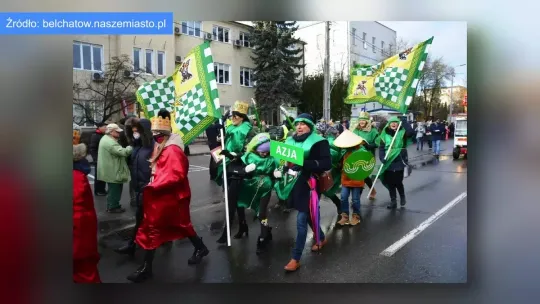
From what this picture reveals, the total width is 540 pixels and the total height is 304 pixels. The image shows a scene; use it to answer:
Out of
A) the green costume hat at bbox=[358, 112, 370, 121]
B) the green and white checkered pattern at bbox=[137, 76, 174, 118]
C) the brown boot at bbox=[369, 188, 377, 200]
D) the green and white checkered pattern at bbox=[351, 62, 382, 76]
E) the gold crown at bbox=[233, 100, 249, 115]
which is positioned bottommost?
the brown boot at bbox=[369, 188, 377, 200]

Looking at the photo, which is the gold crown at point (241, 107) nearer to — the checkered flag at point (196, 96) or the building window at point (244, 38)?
the checkered flag at point (196, 96)

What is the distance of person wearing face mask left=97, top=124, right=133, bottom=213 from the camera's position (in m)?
3.70

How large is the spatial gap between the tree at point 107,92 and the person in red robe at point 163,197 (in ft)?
1.19

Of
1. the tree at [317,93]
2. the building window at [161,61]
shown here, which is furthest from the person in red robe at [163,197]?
the tree at [317,93]

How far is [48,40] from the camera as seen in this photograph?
3.17m

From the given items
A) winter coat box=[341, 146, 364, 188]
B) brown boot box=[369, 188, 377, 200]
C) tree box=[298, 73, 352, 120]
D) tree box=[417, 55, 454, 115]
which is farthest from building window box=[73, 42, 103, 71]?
brown boot box=[369, 188, 377, 200]

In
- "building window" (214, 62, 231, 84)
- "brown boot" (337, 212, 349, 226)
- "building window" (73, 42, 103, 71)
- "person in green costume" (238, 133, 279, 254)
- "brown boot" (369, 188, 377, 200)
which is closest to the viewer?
"building window" (73, 42, 103, 71)

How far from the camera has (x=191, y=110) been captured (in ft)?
12.2

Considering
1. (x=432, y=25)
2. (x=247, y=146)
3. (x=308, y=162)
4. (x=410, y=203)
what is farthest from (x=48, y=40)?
(x=410, y=203)

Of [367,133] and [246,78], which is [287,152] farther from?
[367,133]

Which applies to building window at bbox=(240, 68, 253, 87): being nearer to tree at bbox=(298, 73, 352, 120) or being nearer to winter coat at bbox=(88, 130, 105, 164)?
tree at bbox=(298, 73, 352, 120)

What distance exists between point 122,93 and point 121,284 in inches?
64.8

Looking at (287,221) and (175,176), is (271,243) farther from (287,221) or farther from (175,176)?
(175,176)

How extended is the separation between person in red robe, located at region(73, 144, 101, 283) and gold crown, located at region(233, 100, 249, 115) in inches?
54.6
